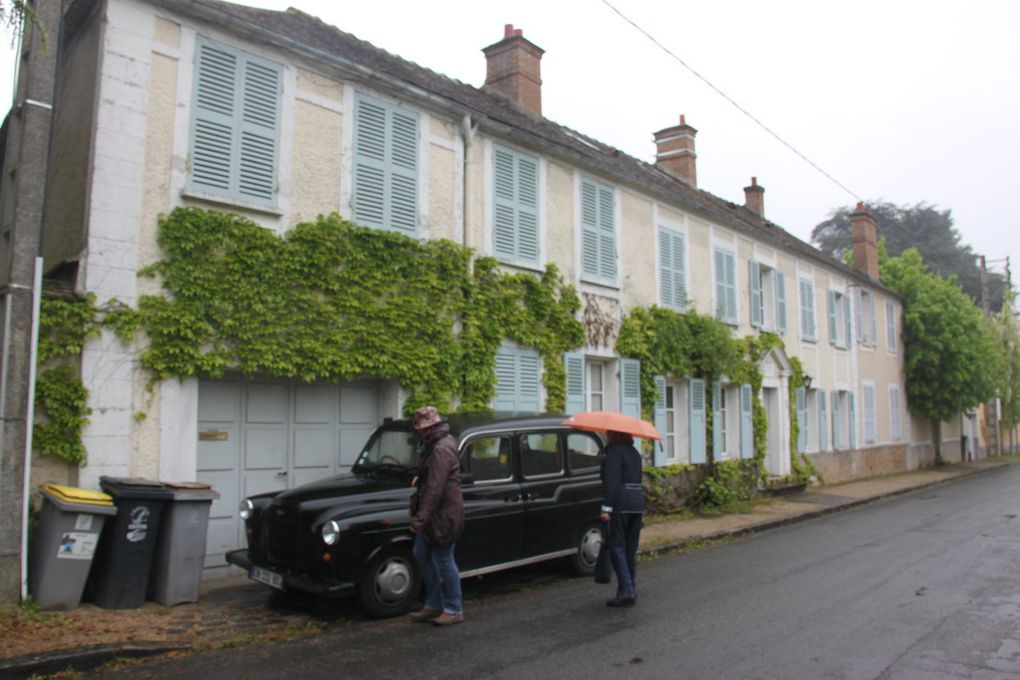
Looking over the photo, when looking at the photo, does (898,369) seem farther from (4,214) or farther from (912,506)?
(4,214)

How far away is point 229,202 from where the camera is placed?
8.31m

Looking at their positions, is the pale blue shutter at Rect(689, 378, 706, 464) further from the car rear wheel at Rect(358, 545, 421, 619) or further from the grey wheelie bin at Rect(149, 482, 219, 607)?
the grey wheelie bin at Rect(149, 482, 219, 607)

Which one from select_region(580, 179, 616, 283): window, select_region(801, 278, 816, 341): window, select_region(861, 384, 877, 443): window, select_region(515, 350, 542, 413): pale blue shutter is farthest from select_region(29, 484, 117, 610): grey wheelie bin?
select_region(861, 384, 877, 443): window

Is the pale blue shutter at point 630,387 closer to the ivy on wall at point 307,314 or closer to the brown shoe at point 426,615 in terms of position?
the ivy on wall at point 307,314

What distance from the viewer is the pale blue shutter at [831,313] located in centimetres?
2223

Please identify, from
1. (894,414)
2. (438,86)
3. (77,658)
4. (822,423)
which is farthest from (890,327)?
(77,658)

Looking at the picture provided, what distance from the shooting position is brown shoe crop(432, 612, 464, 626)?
6.39m

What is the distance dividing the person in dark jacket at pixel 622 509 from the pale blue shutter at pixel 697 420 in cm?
842

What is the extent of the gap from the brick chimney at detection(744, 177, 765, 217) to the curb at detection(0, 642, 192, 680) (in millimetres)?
22569

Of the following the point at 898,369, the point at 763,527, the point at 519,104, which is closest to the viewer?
the point at 763,527

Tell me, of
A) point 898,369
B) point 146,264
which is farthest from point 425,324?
point 898,369

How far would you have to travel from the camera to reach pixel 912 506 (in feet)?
53.1


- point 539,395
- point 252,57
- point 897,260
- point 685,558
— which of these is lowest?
point 685,558

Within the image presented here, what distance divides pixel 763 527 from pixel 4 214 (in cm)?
1200
